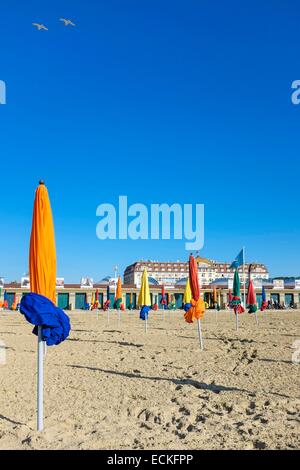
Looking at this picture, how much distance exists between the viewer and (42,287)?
4922 mm

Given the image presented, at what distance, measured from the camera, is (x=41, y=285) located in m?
4.93

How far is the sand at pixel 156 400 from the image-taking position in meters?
4.51

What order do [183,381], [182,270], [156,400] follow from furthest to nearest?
[182,270], [183,381], [156,400]

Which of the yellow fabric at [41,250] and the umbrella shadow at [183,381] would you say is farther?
the umbrella shadow at [183,381]

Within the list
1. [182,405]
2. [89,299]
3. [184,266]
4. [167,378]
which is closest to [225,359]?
[167,378]

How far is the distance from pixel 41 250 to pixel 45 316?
0.82 metres

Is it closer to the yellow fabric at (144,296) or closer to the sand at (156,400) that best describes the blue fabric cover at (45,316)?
the sand at (156,400)

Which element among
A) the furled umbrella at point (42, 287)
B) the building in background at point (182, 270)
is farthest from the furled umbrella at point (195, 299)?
the building in background at point (182, 270)

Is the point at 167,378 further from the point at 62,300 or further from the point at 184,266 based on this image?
the point at 184,266

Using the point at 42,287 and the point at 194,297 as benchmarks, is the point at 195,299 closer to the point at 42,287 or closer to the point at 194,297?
the point at 194,297

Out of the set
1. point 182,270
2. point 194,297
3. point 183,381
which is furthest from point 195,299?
point 182,270
